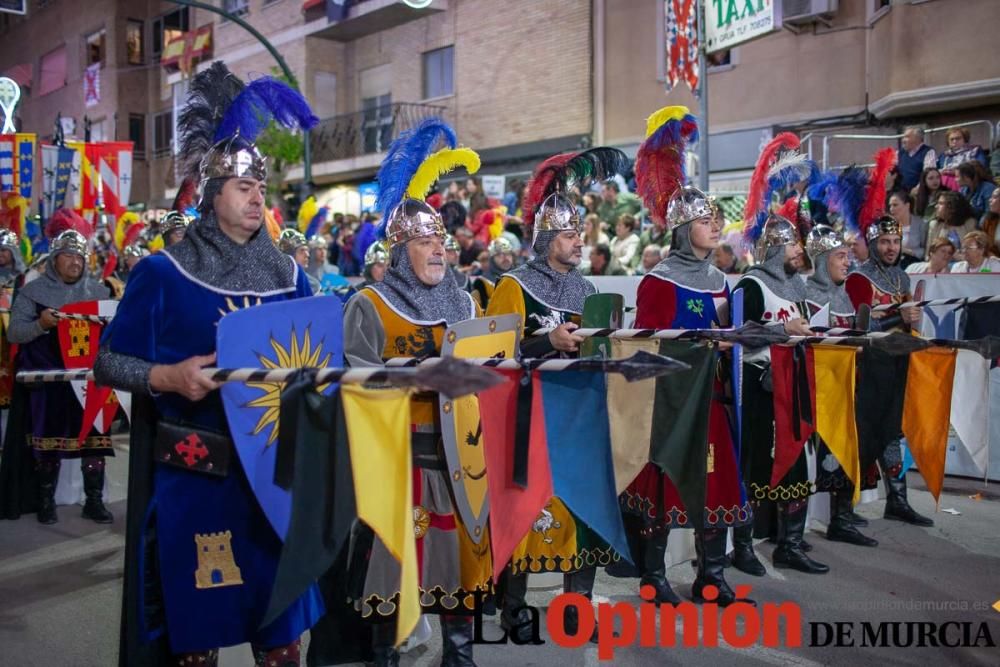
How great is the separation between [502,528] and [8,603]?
11.4 ft

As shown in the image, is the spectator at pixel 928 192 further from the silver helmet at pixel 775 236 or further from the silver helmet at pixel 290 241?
the silver helmet at pixel 290 241

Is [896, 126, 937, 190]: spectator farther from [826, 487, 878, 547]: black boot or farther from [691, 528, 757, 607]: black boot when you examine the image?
[691, 528, 757, 607]: black boot

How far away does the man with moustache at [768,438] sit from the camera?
565 cm

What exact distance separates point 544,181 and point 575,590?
2.42m

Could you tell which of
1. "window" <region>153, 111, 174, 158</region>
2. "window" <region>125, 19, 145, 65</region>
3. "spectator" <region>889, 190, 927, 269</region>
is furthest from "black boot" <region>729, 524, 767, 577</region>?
"window" <region>125, 19, 145, 65</region>

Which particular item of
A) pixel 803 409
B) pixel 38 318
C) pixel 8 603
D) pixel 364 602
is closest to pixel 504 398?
pixel 364 602

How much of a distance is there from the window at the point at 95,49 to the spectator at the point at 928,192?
3118cm

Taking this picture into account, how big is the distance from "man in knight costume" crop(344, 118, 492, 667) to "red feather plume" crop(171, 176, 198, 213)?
2.54ft

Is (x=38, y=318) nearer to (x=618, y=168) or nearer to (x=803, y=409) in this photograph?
(x=618, y=168)

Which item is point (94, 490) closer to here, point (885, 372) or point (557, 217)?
point (557, 217)

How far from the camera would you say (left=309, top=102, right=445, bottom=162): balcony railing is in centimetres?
2138

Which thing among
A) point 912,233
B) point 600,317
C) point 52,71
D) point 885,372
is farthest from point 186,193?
point 52,71

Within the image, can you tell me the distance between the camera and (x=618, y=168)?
19.2ft

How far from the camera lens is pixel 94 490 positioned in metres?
7.29
